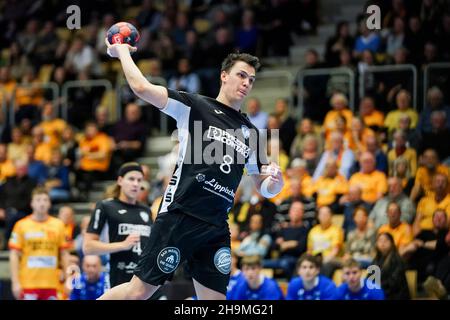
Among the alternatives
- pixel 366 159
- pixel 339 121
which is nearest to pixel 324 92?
pixel 339 121

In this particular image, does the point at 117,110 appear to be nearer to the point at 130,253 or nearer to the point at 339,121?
the point at 339,121

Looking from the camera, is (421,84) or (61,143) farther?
(61,143)

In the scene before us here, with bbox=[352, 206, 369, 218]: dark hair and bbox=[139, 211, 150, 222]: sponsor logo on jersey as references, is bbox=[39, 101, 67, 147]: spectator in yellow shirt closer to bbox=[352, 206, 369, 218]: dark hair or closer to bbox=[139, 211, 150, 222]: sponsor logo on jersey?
bbox=[352, 206, 369, 218]: dark hair

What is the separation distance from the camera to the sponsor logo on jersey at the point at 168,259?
7.51m

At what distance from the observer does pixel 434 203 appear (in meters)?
13.7

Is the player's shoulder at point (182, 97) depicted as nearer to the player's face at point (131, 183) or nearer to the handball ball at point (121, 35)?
the handball ball at point (121, 35)

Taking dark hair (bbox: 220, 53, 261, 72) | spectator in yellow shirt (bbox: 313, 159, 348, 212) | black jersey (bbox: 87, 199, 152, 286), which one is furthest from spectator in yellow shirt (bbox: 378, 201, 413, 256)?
dark hair (bbox: 220, 53, 261, 72)

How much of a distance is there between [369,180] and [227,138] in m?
7.17

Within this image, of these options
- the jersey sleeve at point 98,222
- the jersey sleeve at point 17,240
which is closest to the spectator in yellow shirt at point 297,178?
the jersey sleeve at point 17,240

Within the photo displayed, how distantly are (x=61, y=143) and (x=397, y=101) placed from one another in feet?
21.6

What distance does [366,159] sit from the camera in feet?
47.9

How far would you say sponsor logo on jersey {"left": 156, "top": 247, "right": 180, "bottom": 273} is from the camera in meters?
7.51

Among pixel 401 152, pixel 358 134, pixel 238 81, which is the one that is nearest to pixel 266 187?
pixel 238 81

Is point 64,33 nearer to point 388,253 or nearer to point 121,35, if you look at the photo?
point 388,253
